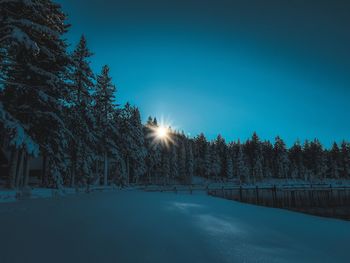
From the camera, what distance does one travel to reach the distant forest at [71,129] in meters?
12.5

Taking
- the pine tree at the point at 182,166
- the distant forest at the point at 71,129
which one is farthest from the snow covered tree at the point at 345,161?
the pine tree at the point at 182,166

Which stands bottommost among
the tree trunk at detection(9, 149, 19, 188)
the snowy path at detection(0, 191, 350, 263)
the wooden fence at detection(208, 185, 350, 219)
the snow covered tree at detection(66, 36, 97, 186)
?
the wooden fence at detection(208, 185, 350, 219)

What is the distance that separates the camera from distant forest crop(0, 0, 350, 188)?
40.9ft

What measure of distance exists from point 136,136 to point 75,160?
824 inches

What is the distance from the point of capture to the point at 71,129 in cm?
2398

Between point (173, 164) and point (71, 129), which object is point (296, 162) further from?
point (71, 129)

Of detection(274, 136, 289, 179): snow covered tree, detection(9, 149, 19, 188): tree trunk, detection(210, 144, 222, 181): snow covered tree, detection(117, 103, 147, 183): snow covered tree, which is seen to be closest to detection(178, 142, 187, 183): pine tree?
detection(210, 144, 222, 181): snow covered tree

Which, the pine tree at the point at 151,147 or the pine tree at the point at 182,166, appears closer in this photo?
the pine tree at the point at 151,147

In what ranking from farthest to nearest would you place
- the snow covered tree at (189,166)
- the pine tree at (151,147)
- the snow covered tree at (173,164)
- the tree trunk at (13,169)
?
the snow covered tree at (189,166) → the snow covered tree at (173,164) → the pine tree at (151,147) → the tree trunk at (13,169)

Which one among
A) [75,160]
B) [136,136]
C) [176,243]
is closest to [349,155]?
[136,136]

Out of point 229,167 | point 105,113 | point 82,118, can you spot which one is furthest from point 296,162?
point 82,118

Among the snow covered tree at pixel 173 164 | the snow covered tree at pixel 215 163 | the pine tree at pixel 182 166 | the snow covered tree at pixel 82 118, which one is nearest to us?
the snow covered tree at pixel 82 118

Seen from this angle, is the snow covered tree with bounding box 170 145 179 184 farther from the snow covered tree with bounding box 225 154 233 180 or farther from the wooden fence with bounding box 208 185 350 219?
the wooden fence with bounding box 208 185 350 219

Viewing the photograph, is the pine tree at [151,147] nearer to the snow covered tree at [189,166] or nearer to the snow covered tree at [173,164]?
the snow covered tree at [173,164]
